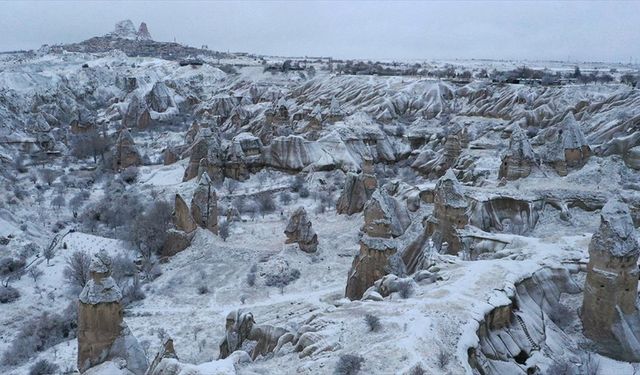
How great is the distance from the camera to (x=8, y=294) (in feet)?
64.7

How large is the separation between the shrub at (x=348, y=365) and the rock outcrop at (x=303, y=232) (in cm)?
1428

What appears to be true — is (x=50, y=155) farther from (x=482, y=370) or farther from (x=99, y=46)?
(x=99, y=46)

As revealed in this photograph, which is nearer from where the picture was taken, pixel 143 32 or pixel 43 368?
pixel 43 368

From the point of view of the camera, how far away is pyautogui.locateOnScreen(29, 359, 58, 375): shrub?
14422 millimetres

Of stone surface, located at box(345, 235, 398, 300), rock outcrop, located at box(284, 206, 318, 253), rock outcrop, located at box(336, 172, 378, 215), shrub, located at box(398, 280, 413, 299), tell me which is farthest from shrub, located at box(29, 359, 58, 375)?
rock outcrop, located at box(336, 172, 378, 215)

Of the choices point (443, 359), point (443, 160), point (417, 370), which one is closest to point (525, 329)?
point (443, 359)

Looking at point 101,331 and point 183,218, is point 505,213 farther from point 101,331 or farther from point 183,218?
point 101,331

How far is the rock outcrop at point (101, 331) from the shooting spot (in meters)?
12.6

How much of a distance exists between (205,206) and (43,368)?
12207 mm

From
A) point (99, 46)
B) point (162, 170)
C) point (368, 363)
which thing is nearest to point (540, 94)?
point (162, 170)

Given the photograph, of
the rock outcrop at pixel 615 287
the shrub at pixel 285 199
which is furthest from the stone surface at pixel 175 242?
the rock outcrop at pixel 615 287

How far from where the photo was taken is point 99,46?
149 meters

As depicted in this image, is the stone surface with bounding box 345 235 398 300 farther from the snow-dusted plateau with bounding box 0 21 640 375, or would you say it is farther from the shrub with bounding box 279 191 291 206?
the shrub with bounding box 279 191 291 206

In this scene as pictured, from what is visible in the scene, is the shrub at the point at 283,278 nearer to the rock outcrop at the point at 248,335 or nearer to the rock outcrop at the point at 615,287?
the rock outcrop at the point at 248,335
